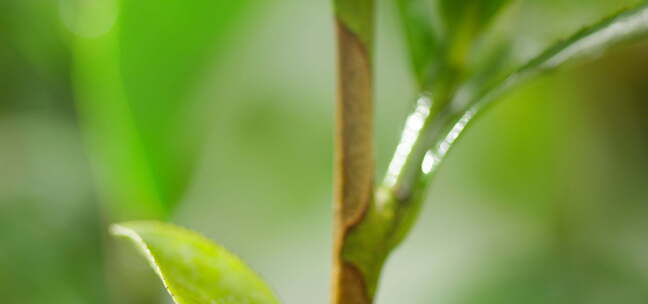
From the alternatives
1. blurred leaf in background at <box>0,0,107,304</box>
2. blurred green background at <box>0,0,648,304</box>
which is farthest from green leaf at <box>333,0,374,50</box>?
blurred leaf in background at <box>0,0,107,304</box>

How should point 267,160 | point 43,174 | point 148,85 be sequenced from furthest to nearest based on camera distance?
1. point 43,174
2. point 267,160
3. point 148,85

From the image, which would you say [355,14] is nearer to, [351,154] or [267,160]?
[351,154]

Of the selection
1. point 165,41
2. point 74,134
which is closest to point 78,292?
point 74,134

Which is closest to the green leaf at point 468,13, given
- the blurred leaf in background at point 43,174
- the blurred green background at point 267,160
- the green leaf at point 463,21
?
the green leaf at point 463,21

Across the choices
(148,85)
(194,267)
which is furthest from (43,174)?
(194,267)

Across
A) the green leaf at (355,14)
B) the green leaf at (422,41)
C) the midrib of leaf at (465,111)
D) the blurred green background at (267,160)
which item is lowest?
the blurred green background at (267,160)

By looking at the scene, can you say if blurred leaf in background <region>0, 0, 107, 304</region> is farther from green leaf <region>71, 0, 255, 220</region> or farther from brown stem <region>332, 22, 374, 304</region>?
brown stem <region>332, 22, 374, 304</region>

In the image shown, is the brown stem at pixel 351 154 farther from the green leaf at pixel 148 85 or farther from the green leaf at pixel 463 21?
the green leaf at pixel 148 85
